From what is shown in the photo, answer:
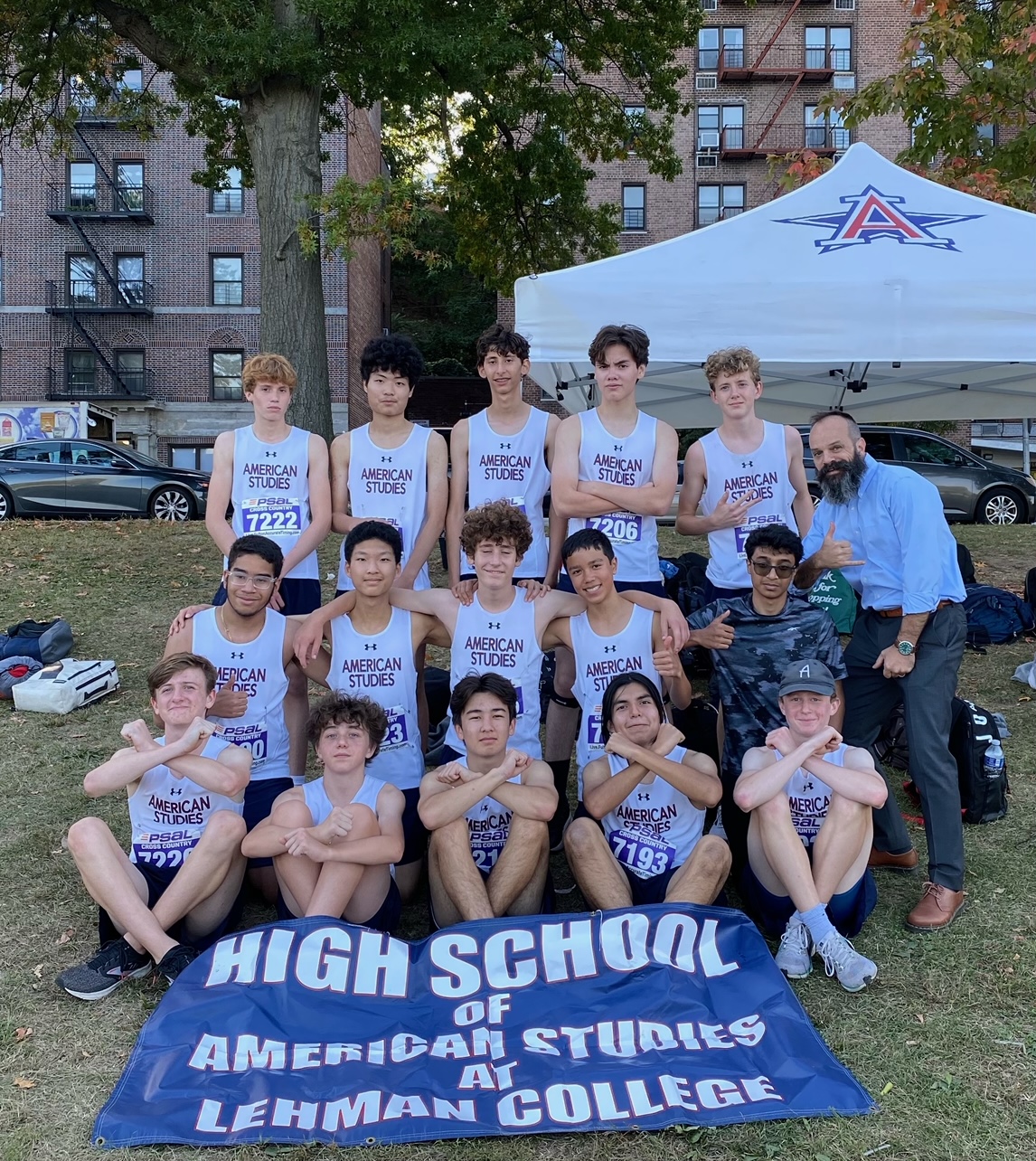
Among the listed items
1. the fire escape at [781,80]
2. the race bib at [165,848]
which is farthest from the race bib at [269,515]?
the fire escape at [781,80]

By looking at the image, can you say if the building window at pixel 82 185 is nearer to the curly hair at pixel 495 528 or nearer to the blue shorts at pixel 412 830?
the curly hair at pixel 495 528

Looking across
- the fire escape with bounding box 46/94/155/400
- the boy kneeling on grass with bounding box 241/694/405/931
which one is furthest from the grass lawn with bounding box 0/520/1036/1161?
the fire escape with bounding box 46/94/155/400

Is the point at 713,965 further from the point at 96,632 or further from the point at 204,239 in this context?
the point at 204,239

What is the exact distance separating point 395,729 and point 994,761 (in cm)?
267

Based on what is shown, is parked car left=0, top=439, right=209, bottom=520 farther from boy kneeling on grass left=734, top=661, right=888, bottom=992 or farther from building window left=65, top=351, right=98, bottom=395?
building window left=65, top=351, right=98, bottom=395

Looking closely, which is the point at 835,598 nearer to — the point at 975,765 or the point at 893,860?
the point at 975,765

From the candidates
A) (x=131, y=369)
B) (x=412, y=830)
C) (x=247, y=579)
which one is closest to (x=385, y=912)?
(x=412, y=830)

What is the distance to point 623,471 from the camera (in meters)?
4.29

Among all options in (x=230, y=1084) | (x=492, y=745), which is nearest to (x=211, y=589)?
(x=492, y=745)

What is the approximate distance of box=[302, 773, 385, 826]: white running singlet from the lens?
3.46m

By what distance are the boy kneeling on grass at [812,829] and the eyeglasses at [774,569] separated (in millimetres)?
401

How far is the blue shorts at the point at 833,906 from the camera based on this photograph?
3482 millimetres

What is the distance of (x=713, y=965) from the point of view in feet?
10.2

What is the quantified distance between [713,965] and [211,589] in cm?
683
